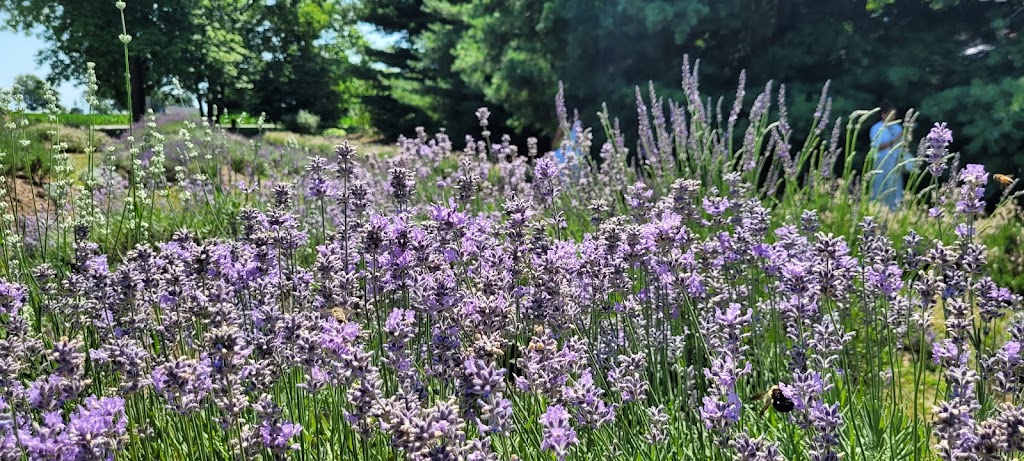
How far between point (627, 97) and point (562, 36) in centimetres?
143

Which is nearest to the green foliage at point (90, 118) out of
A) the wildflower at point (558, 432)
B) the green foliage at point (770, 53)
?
the wildflower at point (558, 432)

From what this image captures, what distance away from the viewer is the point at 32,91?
4.78 m

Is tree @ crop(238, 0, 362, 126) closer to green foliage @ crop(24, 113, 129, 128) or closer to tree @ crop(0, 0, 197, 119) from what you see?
tree @ crop(0, 0, 197, 119)

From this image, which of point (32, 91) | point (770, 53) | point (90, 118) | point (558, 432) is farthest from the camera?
point (770, 53)

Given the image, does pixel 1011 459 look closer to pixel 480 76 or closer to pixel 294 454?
pixel 294 454

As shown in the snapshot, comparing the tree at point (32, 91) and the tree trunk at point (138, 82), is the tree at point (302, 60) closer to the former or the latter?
the tree trunk at point (138, 82)

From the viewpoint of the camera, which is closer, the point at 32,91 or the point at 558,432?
the point at 558,432

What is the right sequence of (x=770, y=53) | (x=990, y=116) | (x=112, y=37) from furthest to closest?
(x=112, y=37), (x=770, y=53), (x=990, y=116)

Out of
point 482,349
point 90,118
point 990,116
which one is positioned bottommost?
point 482,349

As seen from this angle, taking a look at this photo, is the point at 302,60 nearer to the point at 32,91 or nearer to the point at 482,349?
the point at 32,91

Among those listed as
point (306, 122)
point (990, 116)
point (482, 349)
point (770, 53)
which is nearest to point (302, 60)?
point (306, 122)

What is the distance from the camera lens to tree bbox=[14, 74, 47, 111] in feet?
12.3

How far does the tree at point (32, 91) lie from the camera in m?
3.74

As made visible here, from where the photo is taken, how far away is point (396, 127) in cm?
2452
